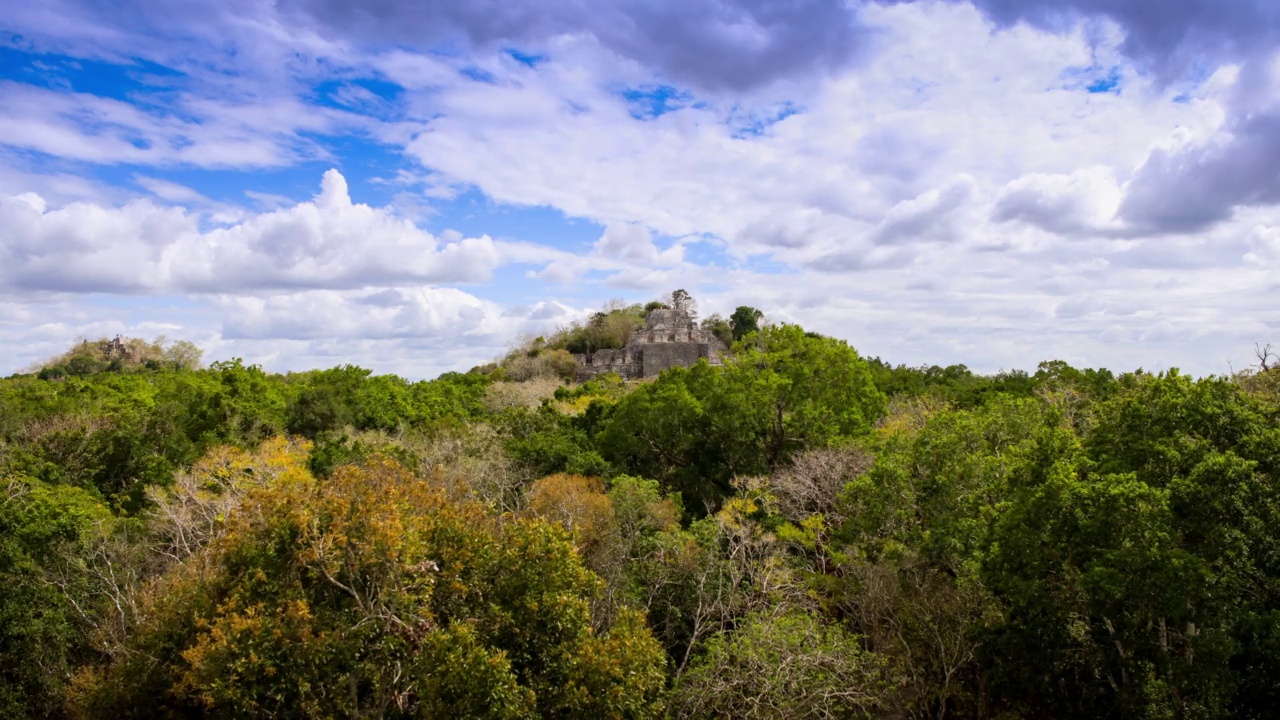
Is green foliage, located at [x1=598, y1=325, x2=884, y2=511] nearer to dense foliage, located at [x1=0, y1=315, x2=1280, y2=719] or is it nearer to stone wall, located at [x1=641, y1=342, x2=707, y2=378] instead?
Answer: dense foliage, located at [x1=0, y1=315, x2=1280, y2=719]

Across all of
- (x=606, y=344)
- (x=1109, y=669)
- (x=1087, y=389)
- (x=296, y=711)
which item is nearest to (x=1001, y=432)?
(x=1109, y=669)

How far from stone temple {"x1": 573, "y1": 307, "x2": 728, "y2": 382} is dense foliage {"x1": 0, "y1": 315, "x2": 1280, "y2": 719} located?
89.5 ft

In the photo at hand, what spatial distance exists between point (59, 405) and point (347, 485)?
20.0m

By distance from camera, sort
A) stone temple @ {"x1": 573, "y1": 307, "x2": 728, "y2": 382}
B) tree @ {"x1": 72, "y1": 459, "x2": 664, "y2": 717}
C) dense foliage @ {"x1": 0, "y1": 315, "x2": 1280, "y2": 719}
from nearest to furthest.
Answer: tree @ {"x1": 72, "y1": 459, "x2": 664, "y2": 717}, dense foliage @ {"x1": 0, "y1": 315, "x2": 1280, "y2": 719}, stone temple @ {"x1": 573, "y1": 307, "x2": 728, "y2": 382}

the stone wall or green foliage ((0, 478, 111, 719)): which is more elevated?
the stone wall

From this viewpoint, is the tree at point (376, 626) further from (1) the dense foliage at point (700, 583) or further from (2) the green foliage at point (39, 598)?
(2) the green foliage at point (39, 598)

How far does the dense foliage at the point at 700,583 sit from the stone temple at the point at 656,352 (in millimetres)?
27278

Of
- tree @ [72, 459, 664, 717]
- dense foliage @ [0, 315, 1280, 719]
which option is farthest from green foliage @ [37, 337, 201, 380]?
tree @ [72, 459, 664, 717]

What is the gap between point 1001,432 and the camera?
1395cm

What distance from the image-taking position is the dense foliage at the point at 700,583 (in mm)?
8227

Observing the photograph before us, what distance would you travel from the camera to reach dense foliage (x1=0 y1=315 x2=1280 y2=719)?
27.0 feet

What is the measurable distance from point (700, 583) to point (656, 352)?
3408cm

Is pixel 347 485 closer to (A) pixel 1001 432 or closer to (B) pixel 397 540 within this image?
(B) pixel 397 540

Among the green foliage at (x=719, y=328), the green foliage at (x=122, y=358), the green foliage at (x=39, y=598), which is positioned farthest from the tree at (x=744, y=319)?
the green foliage at (x=39, y=598)
